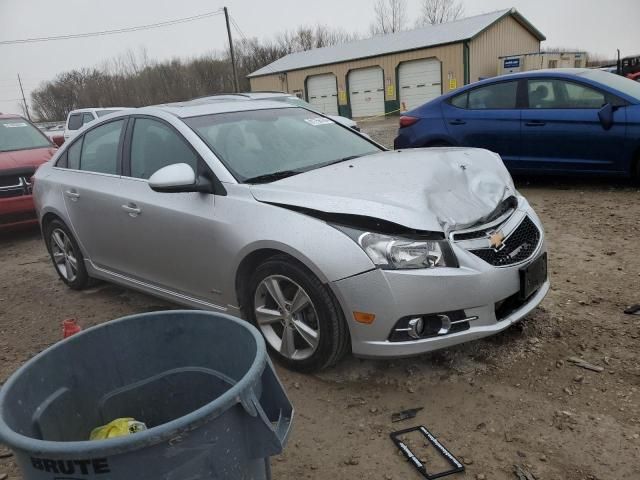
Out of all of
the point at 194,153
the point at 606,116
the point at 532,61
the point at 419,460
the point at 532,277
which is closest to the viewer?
the point at 419,460

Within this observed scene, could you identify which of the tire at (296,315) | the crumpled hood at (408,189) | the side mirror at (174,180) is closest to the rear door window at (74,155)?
the side mirror at (174,180)

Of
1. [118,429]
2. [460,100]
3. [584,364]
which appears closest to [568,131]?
[460,100]

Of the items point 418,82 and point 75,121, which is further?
point 418,82

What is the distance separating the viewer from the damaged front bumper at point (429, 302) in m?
2.66

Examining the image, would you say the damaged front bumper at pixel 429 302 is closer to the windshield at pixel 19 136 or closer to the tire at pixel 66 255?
the tire at pixel 66 255

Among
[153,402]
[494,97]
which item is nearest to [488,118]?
[494,97]

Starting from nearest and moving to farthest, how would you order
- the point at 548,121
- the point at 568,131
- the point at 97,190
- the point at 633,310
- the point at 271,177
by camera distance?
the point at 271,177 → the point at 633,310 → the point at 97,190 → the point at 568,131 → the point at 548,121

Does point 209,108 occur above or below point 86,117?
above

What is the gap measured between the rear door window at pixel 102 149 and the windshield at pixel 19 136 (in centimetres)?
397

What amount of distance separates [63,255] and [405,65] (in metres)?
25.1

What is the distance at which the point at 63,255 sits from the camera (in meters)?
4.90

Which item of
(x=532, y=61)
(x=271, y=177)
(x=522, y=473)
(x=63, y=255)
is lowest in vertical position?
(x=522, y=473)

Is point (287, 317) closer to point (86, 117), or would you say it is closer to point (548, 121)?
Answer: point (548, 121)

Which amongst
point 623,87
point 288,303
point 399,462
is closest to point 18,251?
point 288,303
